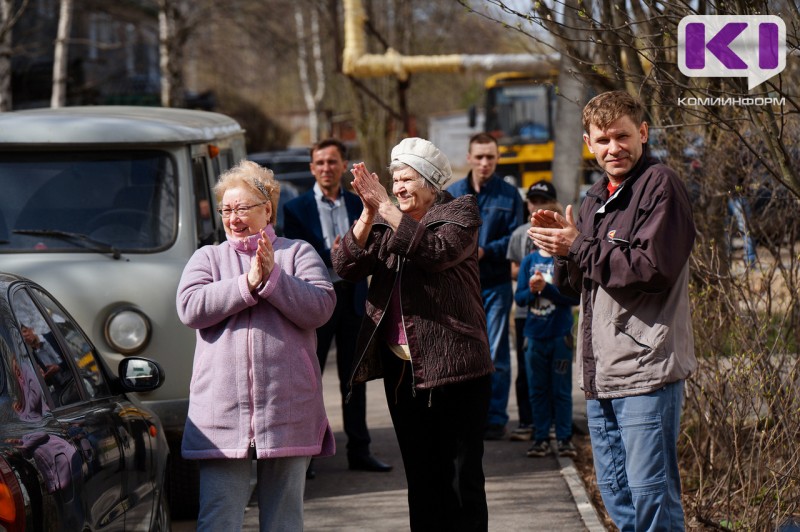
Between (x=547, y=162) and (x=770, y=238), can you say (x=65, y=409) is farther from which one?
(x=547, y=162)

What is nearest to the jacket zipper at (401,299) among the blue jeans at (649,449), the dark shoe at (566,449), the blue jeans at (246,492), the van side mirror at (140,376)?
the blue jeans at (246,492)

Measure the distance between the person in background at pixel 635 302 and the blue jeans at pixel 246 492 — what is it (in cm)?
123

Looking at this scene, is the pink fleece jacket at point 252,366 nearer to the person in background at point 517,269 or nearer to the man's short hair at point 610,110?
the man's short hair at point 610,110

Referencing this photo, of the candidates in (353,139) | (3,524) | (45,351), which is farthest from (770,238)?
(353,139)

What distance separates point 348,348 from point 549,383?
1.38 m

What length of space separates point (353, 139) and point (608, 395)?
35.0 meters

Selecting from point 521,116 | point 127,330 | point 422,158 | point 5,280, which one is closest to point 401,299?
point 422,158

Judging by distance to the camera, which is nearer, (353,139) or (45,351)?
(45,351)

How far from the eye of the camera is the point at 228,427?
178 inches

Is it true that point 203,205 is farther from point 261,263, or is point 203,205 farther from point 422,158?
point 261,263

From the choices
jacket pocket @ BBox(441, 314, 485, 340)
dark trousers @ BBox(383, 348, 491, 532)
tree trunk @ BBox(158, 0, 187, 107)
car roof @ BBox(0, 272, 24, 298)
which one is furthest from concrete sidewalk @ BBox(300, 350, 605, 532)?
tree trunk @ BBox(158, 0, 187, 107)

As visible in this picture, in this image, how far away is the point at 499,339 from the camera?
8219mm

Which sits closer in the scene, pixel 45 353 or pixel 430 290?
pixel 45 353

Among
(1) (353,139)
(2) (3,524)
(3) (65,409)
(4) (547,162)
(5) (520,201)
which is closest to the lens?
(2) (3,524)
